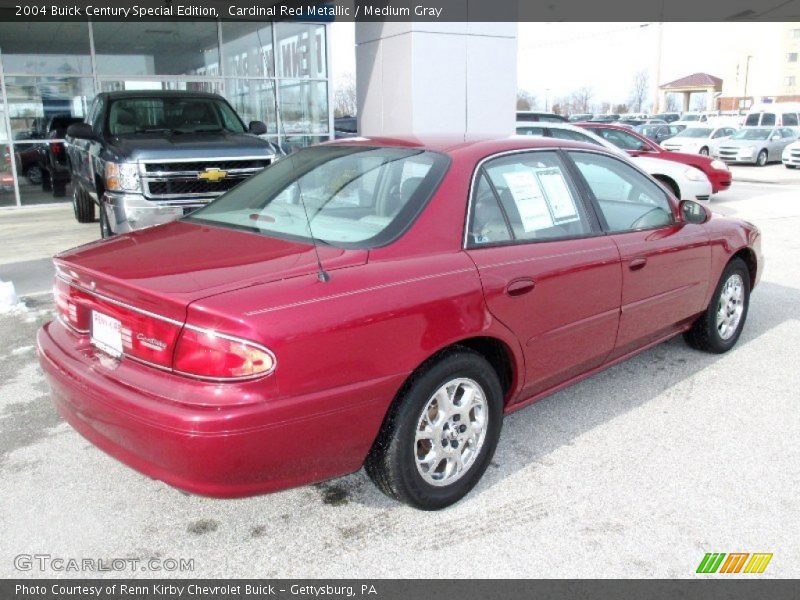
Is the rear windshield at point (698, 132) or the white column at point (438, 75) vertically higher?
the white column at point (438, 75)

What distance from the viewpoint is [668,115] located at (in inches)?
1951

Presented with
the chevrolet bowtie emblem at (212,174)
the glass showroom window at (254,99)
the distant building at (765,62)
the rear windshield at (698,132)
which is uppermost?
the distant building at (765,62)

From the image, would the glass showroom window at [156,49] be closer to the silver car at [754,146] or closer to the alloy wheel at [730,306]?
the alloy wheel at [730,306]

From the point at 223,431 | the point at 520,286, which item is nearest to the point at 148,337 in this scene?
the point at 223,431

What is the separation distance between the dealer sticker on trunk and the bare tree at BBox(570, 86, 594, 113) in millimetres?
102571

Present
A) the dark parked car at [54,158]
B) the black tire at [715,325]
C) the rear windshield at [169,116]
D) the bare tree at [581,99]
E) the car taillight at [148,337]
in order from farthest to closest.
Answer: the bare tree at [581,99]
the dark parked car at [54,158]
the rear windshield at [169,116]
the black tire at [715,325]
the car taillight at [148,337]

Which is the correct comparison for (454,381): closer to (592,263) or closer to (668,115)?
(592,263)

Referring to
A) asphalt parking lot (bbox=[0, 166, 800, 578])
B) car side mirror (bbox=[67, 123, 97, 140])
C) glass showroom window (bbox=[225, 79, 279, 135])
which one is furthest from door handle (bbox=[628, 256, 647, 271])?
glass showroom window (bbox=[225, 79, 279, 135])

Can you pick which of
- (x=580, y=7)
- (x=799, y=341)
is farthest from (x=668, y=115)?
(x=799, y=341)

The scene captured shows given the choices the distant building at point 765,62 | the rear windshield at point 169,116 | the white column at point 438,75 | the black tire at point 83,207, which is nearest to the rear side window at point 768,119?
the white column at point 438,75

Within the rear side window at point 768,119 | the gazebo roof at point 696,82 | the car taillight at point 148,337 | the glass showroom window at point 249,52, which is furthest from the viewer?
the gazebo roof at point 696,82

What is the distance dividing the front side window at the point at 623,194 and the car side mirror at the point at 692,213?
0.13m

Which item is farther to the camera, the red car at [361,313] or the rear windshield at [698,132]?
the rear windshield at [698,132]

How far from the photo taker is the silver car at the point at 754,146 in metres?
25.2
